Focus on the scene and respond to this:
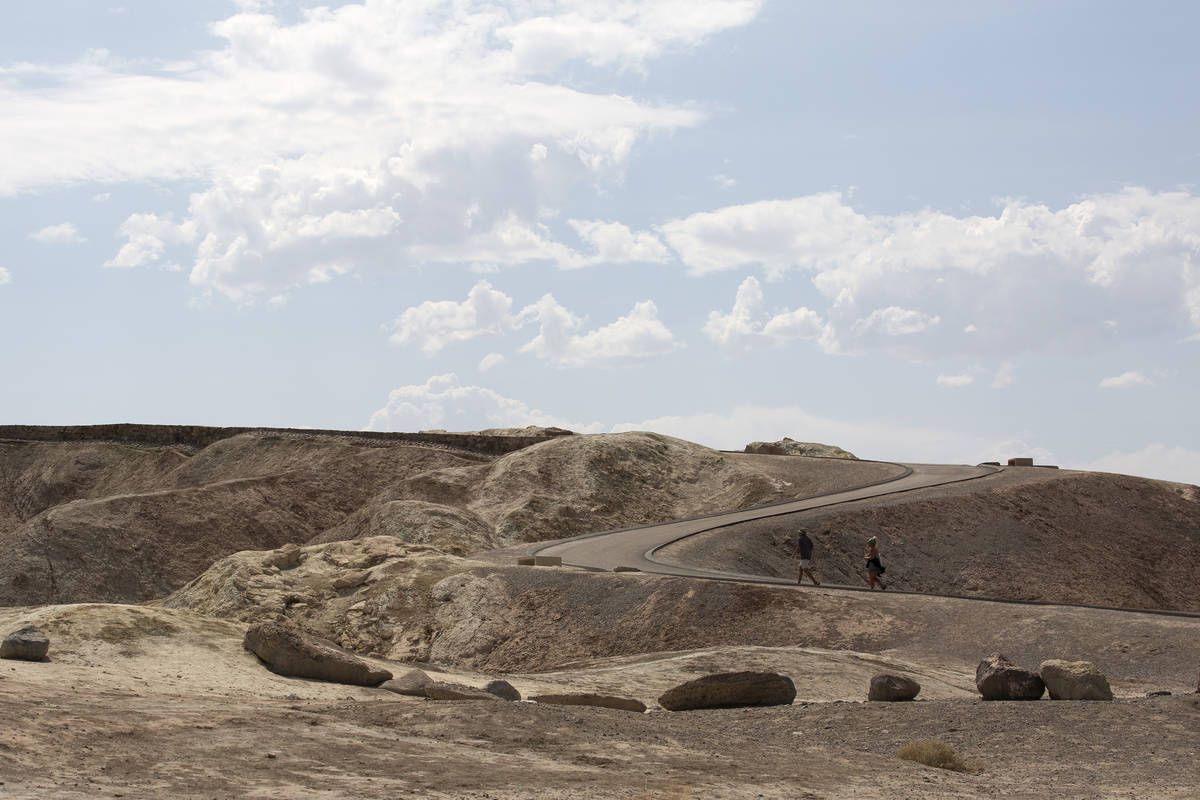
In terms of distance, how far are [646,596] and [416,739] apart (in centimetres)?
1821

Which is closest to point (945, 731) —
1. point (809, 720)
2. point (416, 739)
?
point (809, 720)

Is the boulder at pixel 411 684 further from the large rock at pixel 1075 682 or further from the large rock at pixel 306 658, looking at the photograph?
the large rock at pixel 1075 682

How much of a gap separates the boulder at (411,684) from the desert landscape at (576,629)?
0.07 m

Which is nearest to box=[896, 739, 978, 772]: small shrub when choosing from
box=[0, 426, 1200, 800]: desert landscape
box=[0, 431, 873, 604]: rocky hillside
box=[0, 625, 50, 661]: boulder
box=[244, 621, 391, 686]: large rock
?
box=[0, 426, 1200, 800]: desert landscape

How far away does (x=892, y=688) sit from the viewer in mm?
20547

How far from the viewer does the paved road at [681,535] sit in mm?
37844

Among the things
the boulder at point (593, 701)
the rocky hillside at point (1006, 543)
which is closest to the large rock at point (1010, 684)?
the boulder at point (593, 701)

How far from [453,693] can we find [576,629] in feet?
46.9

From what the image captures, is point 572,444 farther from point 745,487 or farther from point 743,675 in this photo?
point 743,675

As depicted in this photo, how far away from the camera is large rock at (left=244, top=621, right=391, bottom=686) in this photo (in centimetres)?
1931

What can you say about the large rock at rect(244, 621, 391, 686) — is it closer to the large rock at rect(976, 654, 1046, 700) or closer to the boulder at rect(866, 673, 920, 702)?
the boulder at rect(866, 673, 920, 702)

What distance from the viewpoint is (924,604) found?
3097 centimetres

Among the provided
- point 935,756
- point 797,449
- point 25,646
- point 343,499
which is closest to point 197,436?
point 343,499

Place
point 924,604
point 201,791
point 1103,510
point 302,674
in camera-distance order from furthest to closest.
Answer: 1. point 1103,510
2. point 924,604
3. point 302,674
4. point 201,791
